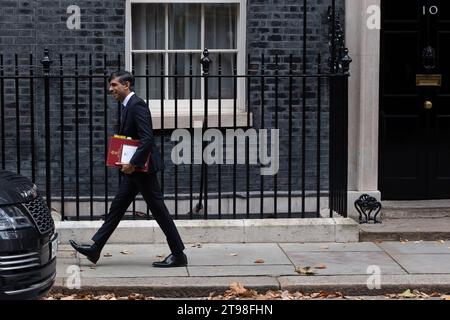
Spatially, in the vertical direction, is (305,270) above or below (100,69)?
below

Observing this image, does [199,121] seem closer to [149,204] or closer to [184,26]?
[184,26]

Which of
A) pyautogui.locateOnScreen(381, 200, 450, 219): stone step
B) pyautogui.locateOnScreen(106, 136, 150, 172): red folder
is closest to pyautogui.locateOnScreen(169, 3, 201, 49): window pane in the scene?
pyautogui.locateOnScreen(106, 136, 150, 172): red folder

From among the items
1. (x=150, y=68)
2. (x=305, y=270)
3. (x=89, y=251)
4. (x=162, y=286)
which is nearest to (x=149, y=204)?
(x=89, y=251)

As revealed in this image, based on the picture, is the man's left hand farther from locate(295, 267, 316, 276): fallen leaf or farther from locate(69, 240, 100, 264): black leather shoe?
locate(295, 267, 316, 276): fallen leaf

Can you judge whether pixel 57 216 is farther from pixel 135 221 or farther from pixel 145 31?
pixel 145 31

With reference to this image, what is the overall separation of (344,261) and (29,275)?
11.6ft

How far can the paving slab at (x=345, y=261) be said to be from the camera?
7595 mm

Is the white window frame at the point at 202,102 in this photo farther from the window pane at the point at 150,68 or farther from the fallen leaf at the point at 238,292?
the fallen leaf at the point at 238,292

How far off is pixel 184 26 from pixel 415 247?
3664mm

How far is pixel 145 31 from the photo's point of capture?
384 inches

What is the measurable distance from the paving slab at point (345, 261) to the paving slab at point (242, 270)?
0.25 metres

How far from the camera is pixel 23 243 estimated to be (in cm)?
530

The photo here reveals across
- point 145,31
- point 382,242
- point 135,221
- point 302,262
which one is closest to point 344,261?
point 302,262

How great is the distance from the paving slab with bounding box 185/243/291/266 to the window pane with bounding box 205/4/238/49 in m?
2.57
